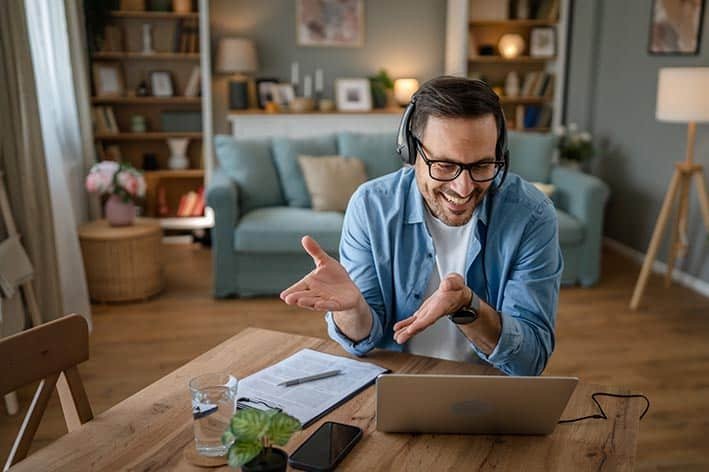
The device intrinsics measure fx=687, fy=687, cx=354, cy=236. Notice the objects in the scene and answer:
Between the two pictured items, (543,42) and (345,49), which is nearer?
(543,42)

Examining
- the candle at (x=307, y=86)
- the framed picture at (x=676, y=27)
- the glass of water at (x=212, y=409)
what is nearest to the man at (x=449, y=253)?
the glass of water at (x=212, y=409)

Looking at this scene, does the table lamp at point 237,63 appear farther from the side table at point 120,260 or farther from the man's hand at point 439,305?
the man's hand at point 439,305

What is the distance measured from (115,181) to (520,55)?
11.7 feet

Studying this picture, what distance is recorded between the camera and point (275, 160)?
439 centimetres

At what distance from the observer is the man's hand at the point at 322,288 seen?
1273 mm

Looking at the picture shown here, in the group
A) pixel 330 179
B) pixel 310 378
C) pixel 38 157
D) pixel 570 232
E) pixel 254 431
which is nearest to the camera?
pixel 254 431

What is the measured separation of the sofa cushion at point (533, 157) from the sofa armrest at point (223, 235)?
1896mm

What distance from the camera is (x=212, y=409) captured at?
1101 mm

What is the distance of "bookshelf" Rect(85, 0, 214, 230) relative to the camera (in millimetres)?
5180

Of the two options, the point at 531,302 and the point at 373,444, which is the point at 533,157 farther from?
the point at 373,444

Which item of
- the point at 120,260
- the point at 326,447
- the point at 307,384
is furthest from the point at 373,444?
the point at 120,260

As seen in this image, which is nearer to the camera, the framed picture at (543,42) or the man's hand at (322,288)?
→ the man's hand at (322,288)

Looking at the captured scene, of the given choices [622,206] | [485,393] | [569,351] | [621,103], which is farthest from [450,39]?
[485,393]

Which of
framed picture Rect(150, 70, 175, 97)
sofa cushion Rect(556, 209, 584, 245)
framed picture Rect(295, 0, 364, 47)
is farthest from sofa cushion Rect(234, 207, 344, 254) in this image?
framed picture Rect(295, 0, 364, 47)
